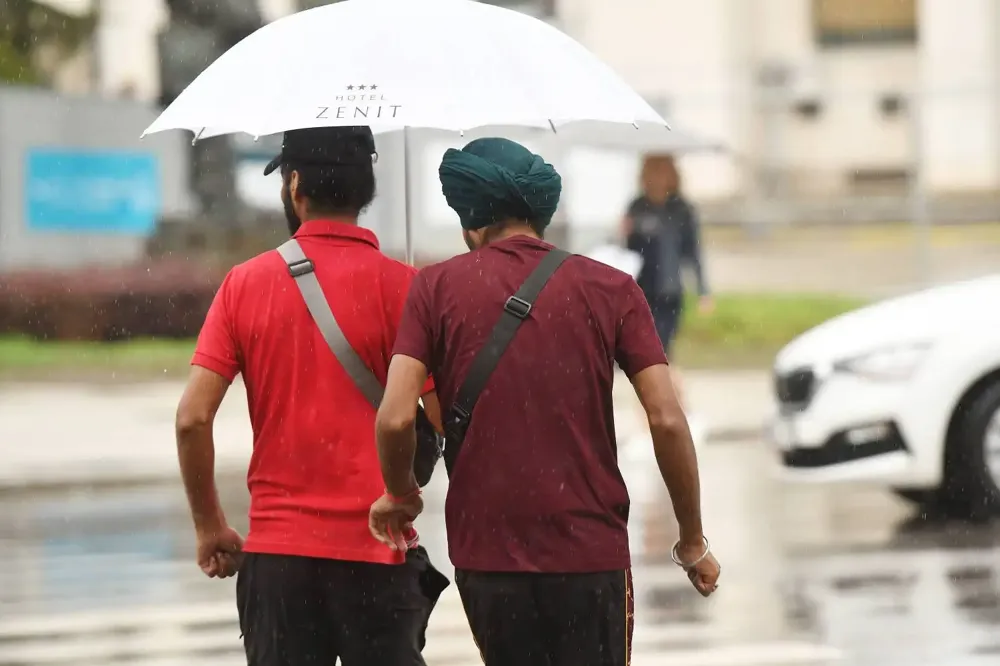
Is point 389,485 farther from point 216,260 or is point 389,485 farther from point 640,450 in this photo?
point 216,260

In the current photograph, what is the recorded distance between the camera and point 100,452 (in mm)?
13523

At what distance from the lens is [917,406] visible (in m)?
9.16

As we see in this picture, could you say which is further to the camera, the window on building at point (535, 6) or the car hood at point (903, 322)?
the window on building at point (535, 6)

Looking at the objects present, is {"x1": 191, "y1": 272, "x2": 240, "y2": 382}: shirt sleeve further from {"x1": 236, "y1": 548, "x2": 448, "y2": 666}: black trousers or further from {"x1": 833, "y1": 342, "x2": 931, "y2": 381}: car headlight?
{"x1": 833, "y1": 342, "x2": 931, "y2": 381}: car headlight

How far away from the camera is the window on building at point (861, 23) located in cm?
3900

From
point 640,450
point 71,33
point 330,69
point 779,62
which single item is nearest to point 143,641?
point 330,69

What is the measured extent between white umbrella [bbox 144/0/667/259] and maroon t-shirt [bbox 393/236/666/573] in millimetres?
603

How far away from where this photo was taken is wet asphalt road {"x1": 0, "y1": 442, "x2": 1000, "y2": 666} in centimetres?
696

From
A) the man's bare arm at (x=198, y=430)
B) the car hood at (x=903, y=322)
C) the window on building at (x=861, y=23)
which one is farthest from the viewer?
the window on building at (x=861, y=23)

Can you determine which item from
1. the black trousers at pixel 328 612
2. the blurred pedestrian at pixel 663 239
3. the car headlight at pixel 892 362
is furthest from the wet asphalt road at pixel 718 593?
the black trousers at pixel 328 612

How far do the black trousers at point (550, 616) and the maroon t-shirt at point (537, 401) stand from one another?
3 centimetres

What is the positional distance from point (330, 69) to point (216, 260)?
17638 millimetres

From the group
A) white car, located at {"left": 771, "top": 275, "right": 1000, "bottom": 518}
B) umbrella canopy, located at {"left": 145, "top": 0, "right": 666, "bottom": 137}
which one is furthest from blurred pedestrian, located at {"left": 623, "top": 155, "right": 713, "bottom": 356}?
umbrella canopy, located at {"left": 145, "top": 0, "right": 666, "bottom": 137}

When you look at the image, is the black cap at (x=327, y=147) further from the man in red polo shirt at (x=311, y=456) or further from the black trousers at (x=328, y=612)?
the black trousers at (x=328, y=612)
